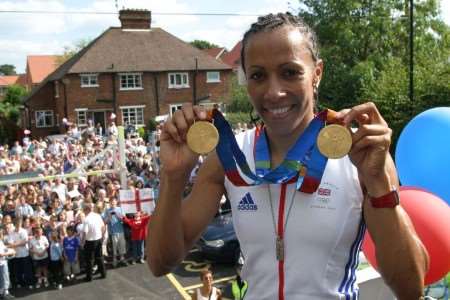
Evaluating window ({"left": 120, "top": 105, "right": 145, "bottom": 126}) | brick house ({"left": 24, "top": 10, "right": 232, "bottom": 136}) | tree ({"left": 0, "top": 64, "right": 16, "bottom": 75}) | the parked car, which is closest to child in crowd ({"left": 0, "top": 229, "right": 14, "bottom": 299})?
the parked car

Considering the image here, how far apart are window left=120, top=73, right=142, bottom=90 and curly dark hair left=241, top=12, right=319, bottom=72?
3274cm

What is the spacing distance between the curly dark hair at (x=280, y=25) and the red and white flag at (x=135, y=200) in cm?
886

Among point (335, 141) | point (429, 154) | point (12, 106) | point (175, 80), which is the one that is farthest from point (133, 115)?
point (335, 141)

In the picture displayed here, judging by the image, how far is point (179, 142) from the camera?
1.48 m

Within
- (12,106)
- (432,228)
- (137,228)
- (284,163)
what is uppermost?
(12,106)

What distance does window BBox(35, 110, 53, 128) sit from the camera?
112 feet

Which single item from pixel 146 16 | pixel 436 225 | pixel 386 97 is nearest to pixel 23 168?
pixel 386 97

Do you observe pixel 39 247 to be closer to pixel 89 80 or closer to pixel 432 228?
pixel 432 228

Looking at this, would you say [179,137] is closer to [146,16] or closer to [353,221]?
[353,221]

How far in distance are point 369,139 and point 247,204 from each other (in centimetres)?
46

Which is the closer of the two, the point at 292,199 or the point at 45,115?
the point at 292,199

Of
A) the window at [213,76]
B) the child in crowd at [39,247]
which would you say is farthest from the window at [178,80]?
the child in crowd at [39,247]

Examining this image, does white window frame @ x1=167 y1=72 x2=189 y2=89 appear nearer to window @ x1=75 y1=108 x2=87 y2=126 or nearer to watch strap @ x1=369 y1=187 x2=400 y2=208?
window @ x1=75 y1=108 x2=87 y2=126

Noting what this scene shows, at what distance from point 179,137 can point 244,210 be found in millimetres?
308
